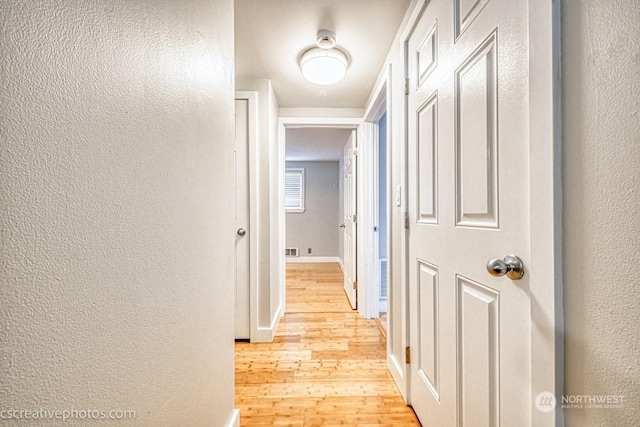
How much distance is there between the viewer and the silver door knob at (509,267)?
698 millimetres

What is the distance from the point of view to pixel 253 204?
2279 mm

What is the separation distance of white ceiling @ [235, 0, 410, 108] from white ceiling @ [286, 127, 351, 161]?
1.37m

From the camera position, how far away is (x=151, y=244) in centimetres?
67

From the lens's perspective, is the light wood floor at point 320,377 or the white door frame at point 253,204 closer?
the light wood floor at point 320,377

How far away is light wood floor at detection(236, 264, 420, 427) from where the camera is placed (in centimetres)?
143

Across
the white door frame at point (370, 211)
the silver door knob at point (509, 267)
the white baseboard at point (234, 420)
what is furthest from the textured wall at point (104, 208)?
the white door frame at point (370, 211)

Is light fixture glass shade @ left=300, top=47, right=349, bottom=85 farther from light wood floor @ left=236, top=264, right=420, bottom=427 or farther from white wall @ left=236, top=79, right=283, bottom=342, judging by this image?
light wood floor @ left=236, top=264, right=420, bottom=427

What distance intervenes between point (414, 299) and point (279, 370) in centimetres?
104

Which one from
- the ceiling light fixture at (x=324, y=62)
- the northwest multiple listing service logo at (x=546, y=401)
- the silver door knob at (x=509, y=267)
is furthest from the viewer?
the ceiling light fixture at (x=324, y=62)

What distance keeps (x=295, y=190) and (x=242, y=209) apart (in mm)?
3956

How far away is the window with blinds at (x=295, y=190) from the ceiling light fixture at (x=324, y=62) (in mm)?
4203

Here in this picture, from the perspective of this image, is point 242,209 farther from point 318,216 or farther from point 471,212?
point 318,216

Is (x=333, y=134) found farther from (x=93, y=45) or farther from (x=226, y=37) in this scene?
(x=93, y=45)

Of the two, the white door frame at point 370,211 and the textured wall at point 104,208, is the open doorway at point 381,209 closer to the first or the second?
the white door frame at point 370,211
